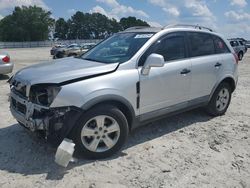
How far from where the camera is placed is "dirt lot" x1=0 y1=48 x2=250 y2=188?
3549mm

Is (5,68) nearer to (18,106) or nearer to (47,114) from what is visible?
(18,106)

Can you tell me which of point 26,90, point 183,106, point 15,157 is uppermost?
point 26,90

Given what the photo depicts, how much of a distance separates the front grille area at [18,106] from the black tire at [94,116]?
812 mm

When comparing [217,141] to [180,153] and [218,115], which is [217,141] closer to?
[180,153]

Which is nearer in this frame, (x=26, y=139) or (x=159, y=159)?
(x=159, y=159)

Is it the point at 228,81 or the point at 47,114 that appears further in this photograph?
the point at 228,81

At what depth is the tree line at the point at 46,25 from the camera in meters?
84.4

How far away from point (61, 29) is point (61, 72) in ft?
344

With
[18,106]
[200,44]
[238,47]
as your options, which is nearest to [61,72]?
[18,106]

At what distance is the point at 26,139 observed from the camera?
15.4 feet

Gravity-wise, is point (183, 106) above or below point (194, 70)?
below

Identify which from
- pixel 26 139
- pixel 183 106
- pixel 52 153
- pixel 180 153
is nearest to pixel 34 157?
pixel 52 153

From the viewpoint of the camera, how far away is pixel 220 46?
5820 mm

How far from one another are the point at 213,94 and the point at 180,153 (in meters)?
1.85
